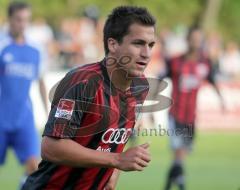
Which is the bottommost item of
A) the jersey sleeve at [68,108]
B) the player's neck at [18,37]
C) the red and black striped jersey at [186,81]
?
the red and black striped jersey at [186,81]

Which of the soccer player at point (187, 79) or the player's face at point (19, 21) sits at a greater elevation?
the player's face at point (19, 21)

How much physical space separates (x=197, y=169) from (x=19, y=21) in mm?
5389

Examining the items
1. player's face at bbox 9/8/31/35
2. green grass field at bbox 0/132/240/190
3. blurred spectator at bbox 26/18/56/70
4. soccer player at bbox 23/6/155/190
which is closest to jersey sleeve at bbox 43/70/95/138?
soccer player at bbox 23/6/155/190

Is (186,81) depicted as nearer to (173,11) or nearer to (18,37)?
(18,37)

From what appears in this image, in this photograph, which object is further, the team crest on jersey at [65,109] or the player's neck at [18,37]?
Result: the player's neck at [18,37]

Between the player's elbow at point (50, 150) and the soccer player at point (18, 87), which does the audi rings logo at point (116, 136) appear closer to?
the player's elbow at point (50, 150)

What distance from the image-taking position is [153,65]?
26.6 meters

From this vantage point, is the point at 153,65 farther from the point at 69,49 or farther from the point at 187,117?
the point at 187,117

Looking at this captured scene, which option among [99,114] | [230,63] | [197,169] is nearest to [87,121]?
[99,114]

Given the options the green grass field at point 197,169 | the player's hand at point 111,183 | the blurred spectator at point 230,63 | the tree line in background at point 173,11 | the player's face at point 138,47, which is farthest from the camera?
the tree line in background at point 173,11

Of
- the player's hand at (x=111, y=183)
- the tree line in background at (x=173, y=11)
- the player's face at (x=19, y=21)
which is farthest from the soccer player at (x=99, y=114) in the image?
the tree line in background at (x=173, y=11)

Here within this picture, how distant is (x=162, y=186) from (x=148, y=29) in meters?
6.94

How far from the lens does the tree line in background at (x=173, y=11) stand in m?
32.2

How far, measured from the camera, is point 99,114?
5566mm
